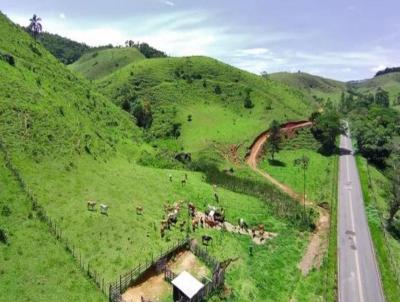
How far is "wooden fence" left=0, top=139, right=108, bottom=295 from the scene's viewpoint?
4044cm

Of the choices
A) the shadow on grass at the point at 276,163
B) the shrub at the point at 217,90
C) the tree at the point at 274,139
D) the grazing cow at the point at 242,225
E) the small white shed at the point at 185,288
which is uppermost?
the shrub at the point at 217,90

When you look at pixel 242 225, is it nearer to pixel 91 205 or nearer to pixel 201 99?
pixel 91 205

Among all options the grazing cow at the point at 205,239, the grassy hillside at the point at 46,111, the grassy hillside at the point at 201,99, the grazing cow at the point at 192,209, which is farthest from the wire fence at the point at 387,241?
the grassy hillside at the point at 46,111

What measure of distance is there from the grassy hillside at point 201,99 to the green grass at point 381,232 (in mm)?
34063

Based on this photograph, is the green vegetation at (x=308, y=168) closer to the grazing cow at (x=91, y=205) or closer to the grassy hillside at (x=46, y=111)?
the grassy hillside at (x=46, y=111)

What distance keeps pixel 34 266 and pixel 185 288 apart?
15632 mm

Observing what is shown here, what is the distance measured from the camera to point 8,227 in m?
43.9

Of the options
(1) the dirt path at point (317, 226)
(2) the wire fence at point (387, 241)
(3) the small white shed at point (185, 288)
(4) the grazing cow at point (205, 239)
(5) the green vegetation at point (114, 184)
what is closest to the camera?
(3) the small white shed at point (185, 288)

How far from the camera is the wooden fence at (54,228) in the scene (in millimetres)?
40444

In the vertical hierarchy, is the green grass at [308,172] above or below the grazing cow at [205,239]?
above

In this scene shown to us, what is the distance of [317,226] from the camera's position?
220 feet

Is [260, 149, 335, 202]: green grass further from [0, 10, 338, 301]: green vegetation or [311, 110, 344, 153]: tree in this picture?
[311, 110, 344, 153]: tree

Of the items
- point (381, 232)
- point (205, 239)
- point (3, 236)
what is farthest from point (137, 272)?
point (381, 232)

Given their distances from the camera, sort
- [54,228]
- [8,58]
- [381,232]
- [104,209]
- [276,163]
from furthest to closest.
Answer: [276,163] → [8,58] → [381,232] → [104,209] → [54,228]
